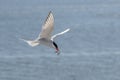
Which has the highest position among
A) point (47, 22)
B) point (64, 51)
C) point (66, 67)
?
point (64, 51)

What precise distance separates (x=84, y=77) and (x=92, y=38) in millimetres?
23965

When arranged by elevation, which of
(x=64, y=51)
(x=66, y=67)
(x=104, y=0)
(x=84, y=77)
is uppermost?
(x=104, y=0)

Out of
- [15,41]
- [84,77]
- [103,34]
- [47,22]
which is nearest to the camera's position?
[47,22]

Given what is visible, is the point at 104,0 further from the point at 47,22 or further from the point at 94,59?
the point at 47,22

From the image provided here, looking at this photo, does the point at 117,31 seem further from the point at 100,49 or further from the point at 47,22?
the point at 47,22

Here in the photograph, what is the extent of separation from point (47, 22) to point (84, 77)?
65.0 ft

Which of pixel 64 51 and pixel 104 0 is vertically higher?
pixel 104 0

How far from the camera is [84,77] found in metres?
33.9

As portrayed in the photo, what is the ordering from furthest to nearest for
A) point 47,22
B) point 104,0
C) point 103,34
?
point 104,0, point 103,34, point 47,22

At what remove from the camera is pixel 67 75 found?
34875 mm

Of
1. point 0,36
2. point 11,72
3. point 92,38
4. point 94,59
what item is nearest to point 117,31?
point 92,38

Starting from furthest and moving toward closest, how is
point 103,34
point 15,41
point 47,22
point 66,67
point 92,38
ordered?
point 103,34 < point 92,38 < point 15,41 < point 66,67 < point 47,22

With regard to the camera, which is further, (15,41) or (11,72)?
(15,41)

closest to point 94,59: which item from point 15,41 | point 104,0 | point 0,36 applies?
point 15,41
